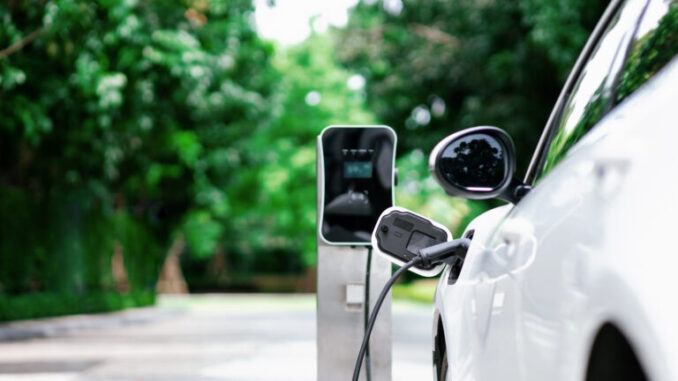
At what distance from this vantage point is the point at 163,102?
19.3 metres

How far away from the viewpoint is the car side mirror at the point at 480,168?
9.07 feet

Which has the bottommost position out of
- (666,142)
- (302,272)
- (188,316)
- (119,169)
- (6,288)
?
(302,272)

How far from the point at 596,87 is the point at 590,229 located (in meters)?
0.70

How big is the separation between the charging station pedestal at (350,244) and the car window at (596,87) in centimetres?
274

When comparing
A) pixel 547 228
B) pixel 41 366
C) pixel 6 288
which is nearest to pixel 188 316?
pixel 6 288

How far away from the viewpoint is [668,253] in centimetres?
151

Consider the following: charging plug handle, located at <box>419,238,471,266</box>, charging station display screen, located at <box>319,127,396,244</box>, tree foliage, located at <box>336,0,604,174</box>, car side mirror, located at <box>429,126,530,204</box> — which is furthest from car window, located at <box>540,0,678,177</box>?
tree foliage, located at <box>336,0,604,174</box>

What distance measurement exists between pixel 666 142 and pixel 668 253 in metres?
0.18

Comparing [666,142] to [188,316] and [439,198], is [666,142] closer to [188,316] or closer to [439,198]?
[188,316]

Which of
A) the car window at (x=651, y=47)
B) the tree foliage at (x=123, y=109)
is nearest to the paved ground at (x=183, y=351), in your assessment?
the tree foliage at (x=123, y=109)

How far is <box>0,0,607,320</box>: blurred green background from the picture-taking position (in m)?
15.9

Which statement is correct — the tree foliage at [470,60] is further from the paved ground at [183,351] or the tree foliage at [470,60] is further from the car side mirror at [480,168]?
the car side mirror at [480,168]

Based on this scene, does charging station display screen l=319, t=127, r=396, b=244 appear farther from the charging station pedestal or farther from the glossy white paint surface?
the glossy white paint surface

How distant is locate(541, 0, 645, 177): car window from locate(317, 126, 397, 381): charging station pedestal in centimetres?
274
